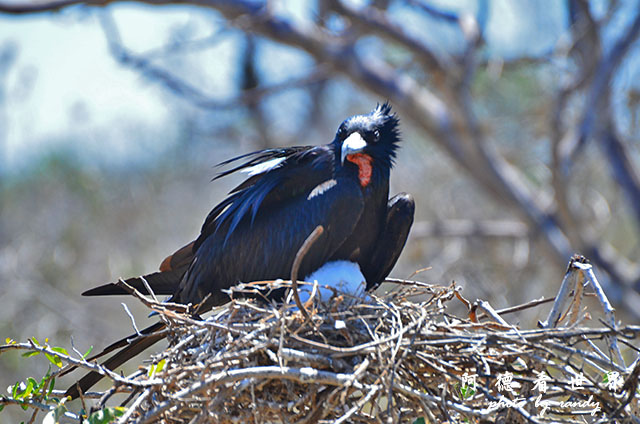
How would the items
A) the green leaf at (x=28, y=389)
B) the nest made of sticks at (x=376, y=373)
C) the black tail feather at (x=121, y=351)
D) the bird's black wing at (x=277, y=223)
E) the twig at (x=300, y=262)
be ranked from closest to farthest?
the twig at (x=300, y=262)
the nest made of sticks at (x=376, y=373)
the green leaf at (x=28, y=389)
the black tail feather at (x=121, y=351)
the bird's black wing at (x=277, y=223)

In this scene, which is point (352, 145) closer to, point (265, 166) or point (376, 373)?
point (265, 166)

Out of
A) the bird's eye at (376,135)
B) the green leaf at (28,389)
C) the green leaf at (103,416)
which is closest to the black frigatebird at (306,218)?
the bird's eye at (376,135)

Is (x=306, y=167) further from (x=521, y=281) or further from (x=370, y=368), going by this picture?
(x=521, y=281)

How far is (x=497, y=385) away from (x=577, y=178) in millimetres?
8742

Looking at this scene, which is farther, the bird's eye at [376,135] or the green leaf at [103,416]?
the bird's eye at [376,135]

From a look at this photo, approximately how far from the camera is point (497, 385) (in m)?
2.99

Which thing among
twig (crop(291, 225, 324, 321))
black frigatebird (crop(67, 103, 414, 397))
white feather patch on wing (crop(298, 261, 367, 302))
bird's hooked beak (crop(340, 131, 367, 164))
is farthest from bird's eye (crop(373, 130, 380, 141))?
twig (crop(291, 225, 324, 321))

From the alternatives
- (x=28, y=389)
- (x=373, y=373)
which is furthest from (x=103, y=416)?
(x=373, y=373)

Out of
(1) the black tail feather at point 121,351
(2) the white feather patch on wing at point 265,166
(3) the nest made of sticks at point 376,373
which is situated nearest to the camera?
(3) the nest made of sticks at point 376,373

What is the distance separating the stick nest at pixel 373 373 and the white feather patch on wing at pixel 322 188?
832mm

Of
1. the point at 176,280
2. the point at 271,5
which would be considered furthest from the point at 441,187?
the point at 176,280

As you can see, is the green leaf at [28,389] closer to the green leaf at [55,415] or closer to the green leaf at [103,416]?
the green leaf at [55,415]

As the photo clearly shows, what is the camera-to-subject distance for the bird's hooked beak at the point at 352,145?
151 inches

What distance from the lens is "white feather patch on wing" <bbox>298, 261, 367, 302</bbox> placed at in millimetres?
3748
